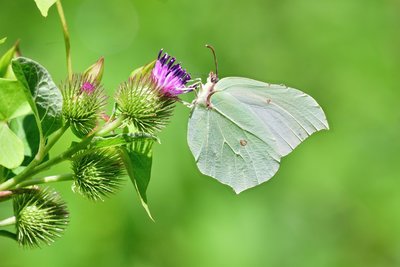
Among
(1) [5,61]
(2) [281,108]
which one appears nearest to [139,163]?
(1) [5,61]

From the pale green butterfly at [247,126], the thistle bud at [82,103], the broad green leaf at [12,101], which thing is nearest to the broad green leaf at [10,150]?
the broad green leaf at [12,101]

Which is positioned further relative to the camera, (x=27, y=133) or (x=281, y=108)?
(x=281, y=108)

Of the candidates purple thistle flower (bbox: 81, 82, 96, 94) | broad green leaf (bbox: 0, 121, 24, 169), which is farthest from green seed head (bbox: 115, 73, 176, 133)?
broad green leaf (bbox: 0, 121, 24, 169)

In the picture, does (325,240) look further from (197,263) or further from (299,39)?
(299,39)

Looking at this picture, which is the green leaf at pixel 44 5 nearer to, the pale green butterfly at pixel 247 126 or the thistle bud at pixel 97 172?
the thistle bud at pixel 97 172

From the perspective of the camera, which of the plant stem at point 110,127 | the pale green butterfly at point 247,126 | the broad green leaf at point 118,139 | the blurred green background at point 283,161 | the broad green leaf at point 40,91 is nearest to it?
the broad green leaf at point 40,91

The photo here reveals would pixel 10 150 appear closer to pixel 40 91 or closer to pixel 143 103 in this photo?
pixel 40 91

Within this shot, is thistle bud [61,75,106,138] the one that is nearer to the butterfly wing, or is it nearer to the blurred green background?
the butterfly wing

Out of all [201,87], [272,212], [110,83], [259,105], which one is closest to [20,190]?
[201,87]
